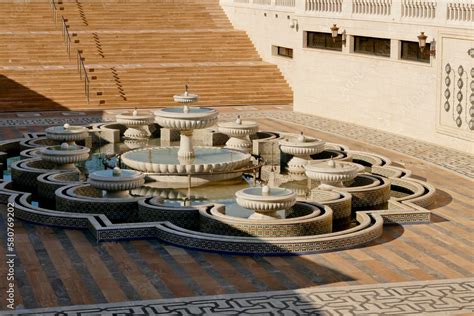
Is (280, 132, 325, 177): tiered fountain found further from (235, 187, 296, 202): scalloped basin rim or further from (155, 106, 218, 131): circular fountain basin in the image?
(235, 187, 296, 202): scalloped basin rim

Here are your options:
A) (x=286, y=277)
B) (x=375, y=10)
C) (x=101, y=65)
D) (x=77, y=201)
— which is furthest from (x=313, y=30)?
(x=286, y=277)

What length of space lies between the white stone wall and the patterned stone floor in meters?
11.2

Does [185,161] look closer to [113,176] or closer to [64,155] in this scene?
[64,155]

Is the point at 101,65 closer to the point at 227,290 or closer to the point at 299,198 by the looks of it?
the point at 299,198

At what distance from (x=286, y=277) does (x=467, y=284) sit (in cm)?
342

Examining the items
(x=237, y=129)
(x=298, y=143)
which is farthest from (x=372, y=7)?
(x=298, y=143)

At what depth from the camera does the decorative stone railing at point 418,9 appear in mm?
34719

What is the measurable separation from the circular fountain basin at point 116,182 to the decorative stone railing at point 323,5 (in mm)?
19393

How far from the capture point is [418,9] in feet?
117

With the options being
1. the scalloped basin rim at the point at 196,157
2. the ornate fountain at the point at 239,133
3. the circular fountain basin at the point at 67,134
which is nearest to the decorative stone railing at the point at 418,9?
the ornate fountain at the point at 239,133

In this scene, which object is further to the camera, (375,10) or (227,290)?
(375,10)

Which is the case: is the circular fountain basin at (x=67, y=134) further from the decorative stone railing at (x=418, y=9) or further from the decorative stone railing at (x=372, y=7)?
the decorative stone railing at (x=372, y=7)

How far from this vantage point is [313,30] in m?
43.5

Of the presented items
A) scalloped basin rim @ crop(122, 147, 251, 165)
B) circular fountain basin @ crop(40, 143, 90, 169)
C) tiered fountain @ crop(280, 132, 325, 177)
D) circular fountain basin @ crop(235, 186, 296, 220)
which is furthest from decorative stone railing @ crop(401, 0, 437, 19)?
circular fountain basin @ crop(235, 186, 296, 220)
